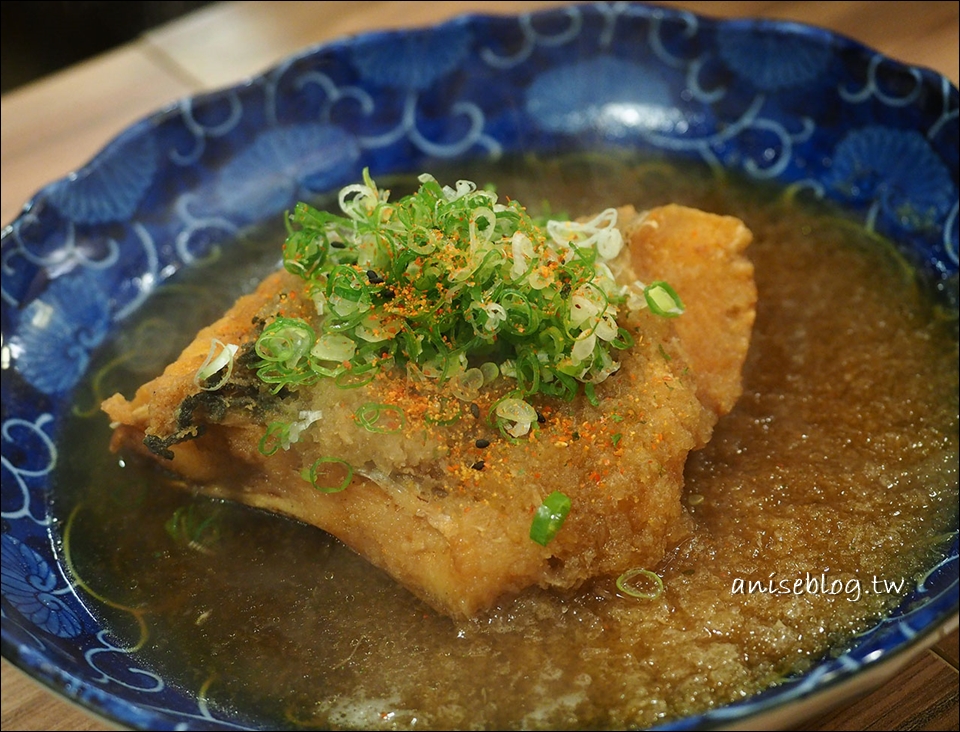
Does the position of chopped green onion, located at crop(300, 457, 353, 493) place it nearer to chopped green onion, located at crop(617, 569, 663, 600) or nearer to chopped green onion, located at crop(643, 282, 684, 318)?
chopped green onion, located at crop(617, 569, 663, 600)

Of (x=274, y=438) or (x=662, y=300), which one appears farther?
(x=662, y=300)

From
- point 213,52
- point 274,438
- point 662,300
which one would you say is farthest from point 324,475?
point 213,52

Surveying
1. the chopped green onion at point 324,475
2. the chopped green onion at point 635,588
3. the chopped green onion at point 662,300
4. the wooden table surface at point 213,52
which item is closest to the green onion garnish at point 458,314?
the chopped green onion at point 662,300

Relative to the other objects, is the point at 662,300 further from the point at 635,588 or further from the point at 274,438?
the point at 274,438

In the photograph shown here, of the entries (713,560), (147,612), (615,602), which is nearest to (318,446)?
(147,612)

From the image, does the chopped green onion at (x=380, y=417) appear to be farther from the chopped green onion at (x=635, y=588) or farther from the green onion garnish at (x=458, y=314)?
the chopped green onion at (x=635, y=588)

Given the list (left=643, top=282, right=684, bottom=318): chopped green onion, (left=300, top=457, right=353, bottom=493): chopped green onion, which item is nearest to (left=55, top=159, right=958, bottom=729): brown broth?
(left=300, top=457, right=353, bottom=493): chopped green onion
